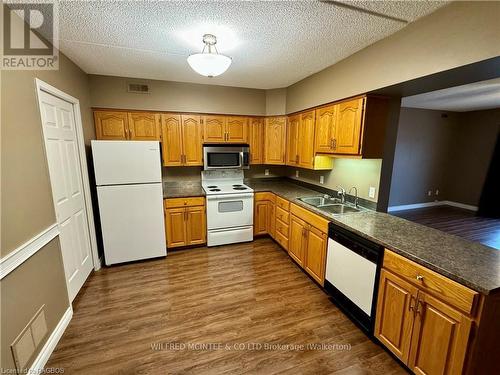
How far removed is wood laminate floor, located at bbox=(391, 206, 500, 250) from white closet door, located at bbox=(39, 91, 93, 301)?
5.17 m

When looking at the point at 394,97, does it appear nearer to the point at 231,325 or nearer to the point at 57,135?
the point at 231,325

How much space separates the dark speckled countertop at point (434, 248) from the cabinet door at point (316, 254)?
28 cm

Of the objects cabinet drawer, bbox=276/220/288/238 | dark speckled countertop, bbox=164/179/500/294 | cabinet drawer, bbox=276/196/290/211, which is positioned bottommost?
cabinet drawer, bbox=276/220/288/238

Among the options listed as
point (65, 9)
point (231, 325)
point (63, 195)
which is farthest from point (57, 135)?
point (231, 325)

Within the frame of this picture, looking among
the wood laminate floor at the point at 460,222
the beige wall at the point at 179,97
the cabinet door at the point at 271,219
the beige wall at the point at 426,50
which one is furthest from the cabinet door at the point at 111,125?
the wood laminate floor at the point at 460,222

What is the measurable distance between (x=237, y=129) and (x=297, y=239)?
213cm

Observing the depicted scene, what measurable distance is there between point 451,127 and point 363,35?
5.38 m

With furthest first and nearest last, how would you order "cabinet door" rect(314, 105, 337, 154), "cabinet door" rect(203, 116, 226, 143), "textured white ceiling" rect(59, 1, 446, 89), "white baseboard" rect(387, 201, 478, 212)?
"white baseboard" rect(387, 201, 478, 212), "cabinet door" rect(203, 116, 226, 143), "cabinet door" rect(314, 105, 337, 154), "textured white ceiling" rect(59, 1, 446, 89)

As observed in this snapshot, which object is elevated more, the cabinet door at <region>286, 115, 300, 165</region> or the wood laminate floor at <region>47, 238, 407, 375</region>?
the cabinet door at <region>286, 115, 300, 165</region>

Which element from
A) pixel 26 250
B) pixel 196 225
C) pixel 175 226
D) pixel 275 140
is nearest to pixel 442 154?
pixel 275 140

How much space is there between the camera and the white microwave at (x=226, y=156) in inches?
146

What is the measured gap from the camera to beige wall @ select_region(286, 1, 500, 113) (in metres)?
1.34

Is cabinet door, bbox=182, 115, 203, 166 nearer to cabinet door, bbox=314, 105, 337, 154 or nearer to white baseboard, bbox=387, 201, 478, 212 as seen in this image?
cabinet door, bbox=314, 105, 337, 154

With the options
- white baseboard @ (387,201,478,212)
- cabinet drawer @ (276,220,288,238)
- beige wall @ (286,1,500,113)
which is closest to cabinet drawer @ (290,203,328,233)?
cabinet drawer @ (276,220,288,238)
